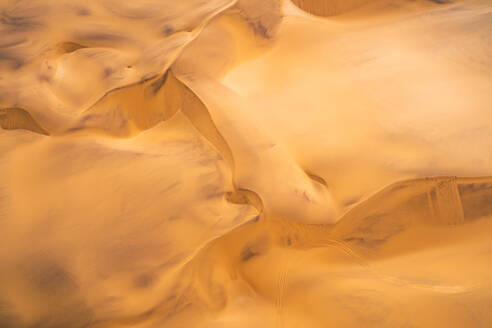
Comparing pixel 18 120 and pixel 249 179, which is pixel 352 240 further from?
pixel 18 120

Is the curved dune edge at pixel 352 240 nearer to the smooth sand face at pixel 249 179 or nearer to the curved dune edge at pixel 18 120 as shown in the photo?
the smooth sand face at pixel 249 179

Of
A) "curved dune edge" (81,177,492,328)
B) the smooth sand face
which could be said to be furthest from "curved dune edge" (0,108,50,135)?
"curved dune edge" (81,177,492,328)

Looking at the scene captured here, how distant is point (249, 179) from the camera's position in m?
1.30

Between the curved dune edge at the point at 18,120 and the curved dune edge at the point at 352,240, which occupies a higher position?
the curved dune edge at the point at 18,120

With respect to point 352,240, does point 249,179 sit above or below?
above

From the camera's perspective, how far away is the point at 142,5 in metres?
2.10

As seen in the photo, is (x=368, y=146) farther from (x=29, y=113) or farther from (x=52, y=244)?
(x=29, y=113)

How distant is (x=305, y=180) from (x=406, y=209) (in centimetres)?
35

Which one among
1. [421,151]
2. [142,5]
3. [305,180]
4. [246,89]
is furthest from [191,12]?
[421,151]

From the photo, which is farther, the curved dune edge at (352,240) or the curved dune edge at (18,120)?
the curved dune edge at (18,120)

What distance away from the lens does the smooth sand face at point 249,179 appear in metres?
1.12

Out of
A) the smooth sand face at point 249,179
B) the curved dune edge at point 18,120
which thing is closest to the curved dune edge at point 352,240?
the smooth sand face at point 249,179

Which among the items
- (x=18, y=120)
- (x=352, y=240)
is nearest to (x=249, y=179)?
(x=352, y=240)

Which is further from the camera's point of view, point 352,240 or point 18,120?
point 18,120
